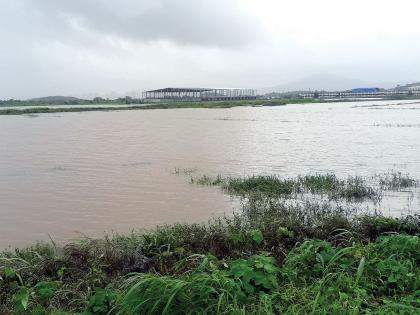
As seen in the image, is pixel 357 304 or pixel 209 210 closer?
pixel 357 304

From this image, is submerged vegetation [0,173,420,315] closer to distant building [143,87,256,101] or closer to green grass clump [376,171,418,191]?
green grass clump [376,171,418,191]

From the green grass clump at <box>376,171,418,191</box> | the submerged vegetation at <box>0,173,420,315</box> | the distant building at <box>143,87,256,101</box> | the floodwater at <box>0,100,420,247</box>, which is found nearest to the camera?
the submerged vegetation at <box>0,173,420,315</box>

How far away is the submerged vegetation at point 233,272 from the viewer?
14.9 feet

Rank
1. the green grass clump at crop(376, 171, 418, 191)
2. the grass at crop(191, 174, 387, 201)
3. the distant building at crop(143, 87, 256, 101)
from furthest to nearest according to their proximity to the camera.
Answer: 1. the distant building at crop(143, 87, 256, 101)
2. the green grass clump at crop(376, 171, 418, 191)
3. the grass at crop(191, 174, 387, 201)

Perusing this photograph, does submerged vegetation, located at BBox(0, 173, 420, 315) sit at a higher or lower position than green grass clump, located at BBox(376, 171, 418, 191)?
higher

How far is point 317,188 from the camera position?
44.4 feet

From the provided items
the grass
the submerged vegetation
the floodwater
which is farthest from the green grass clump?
the submerged vegetation

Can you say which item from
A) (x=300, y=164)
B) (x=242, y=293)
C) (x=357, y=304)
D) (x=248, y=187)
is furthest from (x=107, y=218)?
(x=300, y=164)

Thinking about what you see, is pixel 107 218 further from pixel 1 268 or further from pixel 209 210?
pixel 1 268

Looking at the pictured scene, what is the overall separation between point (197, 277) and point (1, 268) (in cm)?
342

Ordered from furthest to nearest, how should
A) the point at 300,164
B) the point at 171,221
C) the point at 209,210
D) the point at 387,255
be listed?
the point at 300,164, the point at 209,210, the point at 171,221, the point at 387,255

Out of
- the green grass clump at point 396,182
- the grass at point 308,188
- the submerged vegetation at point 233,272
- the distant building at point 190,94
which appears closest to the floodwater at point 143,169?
the grass at point 308,188

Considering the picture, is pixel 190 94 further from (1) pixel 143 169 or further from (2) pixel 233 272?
(2) pixel 233 272

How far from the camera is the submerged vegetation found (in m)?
4.55
